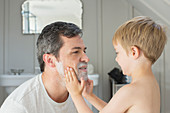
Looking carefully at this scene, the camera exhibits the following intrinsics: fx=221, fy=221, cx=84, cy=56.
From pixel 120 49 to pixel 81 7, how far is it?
290 cm

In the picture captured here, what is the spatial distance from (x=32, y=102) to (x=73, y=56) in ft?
1.36

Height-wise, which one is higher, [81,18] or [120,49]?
[81,18]

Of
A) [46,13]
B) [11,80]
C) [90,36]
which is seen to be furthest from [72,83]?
[46,13]

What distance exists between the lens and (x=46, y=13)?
4062 millimetres

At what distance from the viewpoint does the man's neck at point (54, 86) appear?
5.10 ft

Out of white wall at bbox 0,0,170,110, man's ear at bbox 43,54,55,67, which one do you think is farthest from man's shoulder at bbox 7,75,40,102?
white wall at bbox 0,0,170,110

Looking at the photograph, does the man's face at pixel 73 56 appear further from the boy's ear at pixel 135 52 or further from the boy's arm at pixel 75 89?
the boy's ear at pixel 135 52

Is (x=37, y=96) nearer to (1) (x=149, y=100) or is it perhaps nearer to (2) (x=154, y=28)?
(1) (x=149, y=100)

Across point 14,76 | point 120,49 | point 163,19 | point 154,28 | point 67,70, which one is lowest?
point 14,76

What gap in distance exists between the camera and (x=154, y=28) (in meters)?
1.20

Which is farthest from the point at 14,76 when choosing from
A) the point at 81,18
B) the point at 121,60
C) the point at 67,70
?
the point at 121,60

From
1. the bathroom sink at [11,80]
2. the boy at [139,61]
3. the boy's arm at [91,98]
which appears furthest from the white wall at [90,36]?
the boy at [139,61]

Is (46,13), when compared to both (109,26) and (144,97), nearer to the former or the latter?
(109,26)

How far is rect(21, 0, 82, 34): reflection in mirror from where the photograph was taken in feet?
13.2
